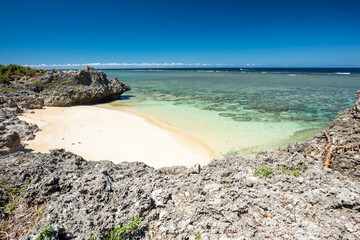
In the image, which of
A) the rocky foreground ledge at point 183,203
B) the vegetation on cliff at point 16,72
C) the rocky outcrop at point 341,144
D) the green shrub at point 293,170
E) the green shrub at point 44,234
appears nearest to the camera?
the green shrub at point 44,234

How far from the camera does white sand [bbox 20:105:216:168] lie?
784 centimetres

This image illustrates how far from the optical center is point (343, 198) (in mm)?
2723

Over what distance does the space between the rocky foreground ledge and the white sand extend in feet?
14.1

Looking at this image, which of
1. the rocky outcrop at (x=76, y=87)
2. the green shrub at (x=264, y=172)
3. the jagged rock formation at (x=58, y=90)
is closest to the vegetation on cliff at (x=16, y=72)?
the jagged rock formation at (x=58, y=90)

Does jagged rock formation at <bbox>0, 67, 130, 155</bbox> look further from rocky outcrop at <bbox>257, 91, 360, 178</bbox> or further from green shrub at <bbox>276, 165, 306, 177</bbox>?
rocky outcrop at <bbox>257, 91, 360, 178</bbox>

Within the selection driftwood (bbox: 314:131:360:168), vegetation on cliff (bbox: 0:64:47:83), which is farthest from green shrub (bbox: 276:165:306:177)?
→ vegetation on cliff (bbox: 0:64:47:83)

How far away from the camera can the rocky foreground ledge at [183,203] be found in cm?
224

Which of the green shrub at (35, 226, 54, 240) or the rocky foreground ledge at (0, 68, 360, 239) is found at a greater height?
the green shrub at (35, 226, 54, 240)

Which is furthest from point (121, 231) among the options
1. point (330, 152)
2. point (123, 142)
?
point (123, 142)

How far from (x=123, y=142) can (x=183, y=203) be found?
23.9 feet

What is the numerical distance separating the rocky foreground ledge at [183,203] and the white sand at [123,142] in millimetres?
4304

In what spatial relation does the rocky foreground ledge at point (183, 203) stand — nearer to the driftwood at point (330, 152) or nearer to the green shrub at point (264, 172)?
the green shrub at point (264, 172)

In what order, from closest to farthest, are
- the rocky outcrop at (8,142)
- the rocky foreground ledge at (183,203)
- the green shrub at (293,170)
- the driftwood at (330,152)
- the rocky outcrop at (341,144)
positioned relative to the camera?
the rocky foreground ledge at (183,203), the green shrub at (293,170), the rocky outcrop at (341,144), the driftwood at (330,152), the rocky outcrop at (8,142)

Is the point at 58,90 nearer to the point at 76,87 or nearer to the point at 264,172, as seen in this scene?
the point at 76,87
